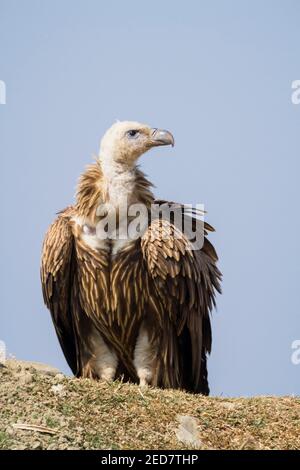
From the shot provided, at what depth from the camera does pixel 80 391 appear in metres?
Answer: 12.3

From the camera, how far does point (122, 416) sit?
11773 mm

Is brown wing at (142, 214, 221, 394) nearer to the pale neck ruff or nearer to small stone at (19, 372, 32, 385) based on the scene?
A: the pale neck ruff

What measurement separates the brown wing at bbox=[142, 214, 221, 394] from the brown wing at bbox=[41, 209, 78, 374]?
0.85 metres

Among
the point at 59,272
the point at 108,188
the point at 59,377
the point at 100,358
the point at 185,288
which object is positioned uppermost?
the point at 108,188

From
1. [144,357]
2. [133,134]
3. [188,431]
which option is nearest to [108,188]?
[133,134]

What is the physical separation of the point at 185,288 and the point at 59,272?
1.33 m

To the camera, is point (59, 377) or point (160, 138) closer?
point (59, 377)

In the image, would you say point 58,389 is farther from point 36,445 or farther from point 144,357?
point 144,357

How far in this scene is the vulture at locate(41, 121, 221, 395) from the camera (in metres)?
13.9

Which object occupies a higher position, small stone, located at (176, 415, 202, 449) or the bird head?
the bird head

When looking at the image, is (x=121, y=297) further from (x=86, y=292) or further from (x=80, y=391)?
(x=80, y=391)

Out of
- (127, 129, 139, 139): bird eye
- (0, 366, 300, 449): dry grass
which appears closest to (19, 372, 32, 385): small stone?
(0, 366, 300, 449): dry grass
